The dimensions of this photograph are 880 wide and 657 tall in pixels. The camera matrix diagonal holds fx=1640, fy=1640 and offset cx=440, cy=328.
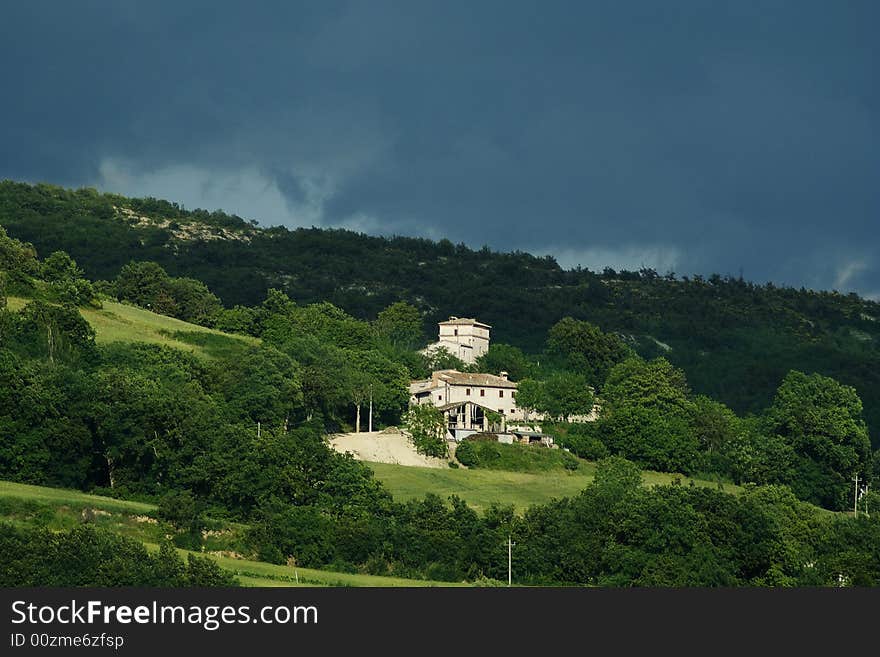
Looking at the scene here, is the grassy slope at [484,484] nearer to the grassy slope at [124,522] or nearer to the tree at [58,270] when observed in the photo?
the grassy slope at [124,522]

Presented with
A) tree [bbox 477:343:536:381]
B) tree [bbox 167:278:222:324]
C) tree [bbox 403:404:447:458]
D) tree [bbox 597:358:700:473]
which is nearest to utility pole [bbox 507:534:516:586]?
tree [bbox 403:404:447:458]

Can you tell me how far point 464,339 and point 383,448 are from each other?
41.3 metres

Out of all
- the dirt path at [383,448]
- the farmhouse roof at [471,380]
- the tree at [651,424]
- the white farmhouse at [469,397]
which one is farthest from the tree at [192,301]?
the tree at [651,424]

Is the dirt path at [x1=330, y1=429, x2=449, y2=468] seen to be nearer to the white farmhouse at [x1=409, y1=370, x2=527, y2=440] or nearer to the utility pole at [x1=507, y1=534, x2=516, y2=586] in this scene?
the white farmhouse at [x1=409, y1=370, x2=527, y2=440]

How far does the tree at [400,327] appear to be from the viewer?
149750 mm

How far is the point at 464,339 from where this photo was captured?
146 m

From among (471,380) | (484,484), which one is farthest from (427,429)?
(471,380)

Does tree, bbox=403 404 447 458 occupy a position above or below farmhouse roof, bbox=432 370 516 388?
below

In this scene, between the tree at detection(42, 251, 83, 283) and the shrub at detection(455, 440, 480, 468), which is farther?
the tree at detection(42, 251, 83, 283)

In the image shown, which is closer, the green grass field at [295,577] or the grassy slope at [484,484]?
the green grass field at [295,577]

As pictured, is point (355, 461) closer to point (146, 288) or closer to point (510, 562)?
point (510, 562)

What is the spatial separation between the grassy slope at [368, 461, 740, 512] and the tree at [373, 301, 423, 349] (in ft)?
136

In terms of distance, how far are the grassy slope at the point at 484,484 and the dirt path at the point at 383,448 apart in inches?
87.1

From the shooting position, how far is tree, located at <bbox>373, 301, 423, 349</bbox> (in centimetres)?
14975
